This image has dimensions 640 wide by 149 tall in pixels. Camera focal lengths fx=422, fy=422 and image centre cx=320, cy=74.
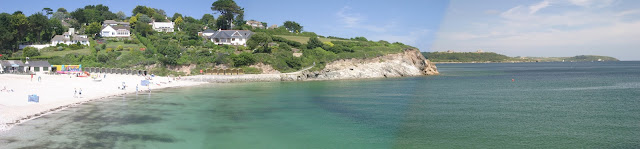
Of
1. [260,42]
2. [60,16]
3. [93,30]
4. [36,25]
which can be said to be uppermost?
[60,16]

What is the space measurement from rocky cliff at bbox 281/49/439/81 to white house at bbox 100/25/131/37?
150 ft

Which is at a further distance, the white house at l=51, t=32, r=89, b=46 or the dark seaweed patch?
the white house at l=51, t=32, r=89, b=46

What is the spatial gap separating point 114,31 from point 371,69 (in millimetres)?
54997

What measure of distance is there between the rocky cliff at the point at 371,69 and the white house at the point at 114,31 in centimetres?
4569

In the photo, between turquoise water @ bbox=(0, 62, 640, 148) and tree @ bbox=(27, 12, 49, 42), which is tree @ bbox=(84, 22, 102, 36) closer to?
tree @ bbox=(27, 12, 49, 42)

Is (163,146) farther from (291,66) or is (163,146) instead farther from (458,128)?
(291,66)

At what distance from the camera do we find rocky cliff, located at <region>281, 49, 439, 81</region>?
61.7 m

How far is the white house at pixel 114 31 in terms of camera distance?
86.7 metres

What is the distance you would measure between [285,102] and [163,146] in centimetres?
1504

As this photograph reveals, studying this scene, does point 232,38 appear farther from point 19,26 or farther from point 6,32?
point 6,32

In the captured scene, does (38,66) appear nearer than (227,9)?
Yes

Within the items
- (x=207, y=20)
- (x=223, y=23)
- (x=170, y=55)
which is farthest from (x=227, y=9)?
(x=170, y=55)

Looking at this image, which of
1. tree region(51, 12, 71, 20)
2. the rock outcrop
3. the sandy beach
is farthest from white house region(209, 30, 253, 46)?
tree region(51, 12, 71, 20)

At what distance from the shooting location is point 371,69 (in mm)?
66125
